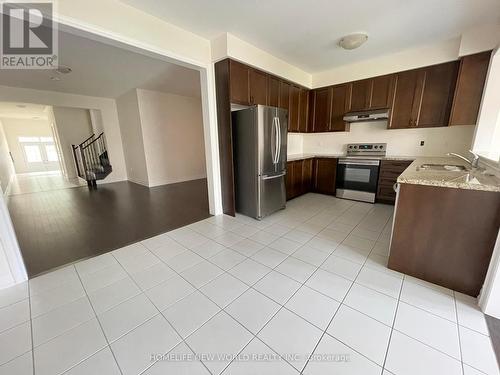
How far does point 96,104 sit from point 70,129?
66.8 inches

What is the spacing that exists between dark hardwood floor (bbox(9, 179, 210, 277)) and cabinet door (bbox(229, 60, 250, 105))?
201 centimetres

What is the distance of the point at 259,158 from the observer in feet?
10.00

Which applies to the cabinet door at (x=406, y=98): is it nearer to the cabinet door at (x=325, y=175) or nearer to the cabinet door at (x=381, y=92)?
the cabinet door at (x=381, y=92)

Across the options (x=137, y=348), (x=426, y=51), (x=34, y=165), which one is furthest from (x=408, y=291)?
(x=34, y=165)

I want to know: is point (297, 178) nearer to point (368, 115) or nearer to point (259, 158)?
point (259, 158)

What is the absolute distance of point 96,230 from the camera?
299cm

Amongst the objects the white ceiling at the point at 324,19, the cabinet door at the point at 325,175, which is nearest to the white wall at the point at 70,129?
the white ceiling at the point at 324,19

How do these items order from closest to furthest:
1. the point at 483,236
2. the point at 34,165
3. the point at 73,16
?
the point at 483,236 < the point at 73,16 < the point at 34,165

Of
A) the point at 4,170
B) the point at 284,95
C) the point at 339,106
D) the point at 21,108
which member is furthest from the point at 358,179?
the point at 21,108

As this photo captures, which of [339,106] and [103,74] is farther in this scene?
[339,106]

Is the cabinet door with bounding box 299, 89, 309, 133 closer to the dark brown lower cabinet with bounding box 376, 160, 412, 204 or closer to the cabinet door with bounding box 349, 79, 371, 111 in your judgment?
the cabinet door with bounding box 349, 79, 371, 111

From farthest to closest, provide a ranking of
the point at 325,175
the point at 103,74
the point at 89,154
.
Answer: the point at 89,154
the point at 325,175
the point at 103,74

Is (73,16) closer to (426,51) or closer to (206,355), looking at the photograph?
(206,355)

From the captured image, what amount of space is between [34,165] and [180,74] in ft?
38.3
